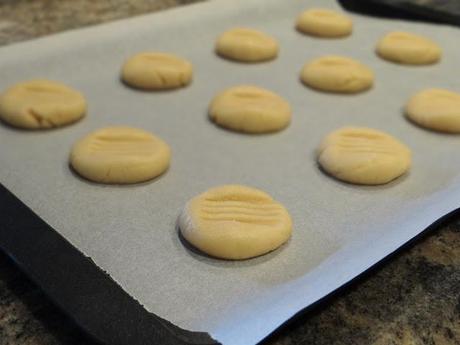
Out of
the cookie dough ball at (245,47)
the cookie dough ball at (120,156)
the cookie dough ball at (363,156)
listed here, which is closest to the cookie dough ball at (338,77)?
the cookie dough ball at (245,47)

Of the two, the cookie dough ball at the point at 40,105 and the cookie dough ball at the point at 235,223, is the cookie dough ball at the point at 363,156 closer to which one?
the cookie dough ball at the point at 235,223

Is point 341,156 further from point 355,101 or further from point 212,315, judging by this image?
point 212,315

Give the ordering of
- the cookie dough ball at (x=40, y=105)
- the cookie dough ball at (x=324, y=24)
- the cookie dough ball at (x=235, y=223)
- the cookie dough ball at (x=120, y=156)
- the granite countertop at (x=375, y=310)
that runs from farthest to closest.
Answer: the cookie dough ball at (x=324, y=24)
the cookie dough ball at (x=40, y=105)
the cookie dough ball at (x=120, y=156)
the cookie dough ball at (x=235, y=223)
the granite countertop at (x=375, y=310)

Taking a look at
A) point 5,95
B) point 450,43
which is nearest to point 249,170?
point 5,95

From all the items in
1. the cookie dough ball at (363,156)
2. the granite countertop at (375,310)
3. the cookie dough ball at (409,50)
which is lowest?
the cookie dough ball at (409,50)

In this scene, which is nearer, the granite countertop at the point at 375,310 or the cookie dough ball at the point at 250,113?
the granite countertop at the point at 375,310

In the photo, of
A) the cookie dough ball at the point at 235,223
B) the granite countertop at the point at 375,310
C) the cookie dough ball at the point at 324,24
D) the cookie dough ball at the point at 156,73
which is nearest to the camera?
the granite countertop at the point at 375,310

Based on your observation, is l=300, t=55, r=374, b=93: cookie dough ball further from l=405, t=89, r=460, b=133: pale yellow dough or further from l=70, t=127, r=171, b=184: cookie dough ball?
l=70, t=127, r=171, b=184: cookie dough ball
